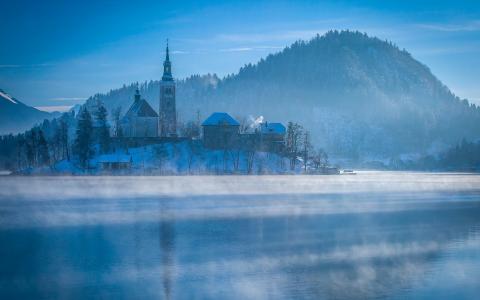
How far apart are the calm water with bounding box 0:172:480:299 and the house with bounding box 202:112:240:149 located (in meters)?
61.4

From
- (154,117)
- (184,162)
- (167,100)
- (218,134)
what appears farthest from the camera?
(167,100)

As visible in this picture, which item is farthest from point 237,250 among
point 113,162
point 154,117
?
point 154,117

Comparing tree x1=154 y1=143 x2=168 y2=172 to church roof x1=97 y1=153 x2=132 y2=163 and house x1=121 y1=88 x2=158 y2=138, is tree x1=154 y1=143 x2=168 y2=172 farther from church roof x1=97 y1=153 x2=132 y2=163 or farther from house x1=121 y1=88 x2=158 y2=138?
house x1=121 y1=88 x2=158 y2=138

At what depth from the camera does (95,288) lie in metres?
25.3

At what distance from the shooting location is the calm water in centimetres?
2559

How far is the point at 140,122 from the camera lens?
428 ft

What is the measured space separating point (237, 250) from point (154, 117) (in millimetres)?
99440

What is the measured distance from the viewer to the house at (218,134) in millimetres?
126062

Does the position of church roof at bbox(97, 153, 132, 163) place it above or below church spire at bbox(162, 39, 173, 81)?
below

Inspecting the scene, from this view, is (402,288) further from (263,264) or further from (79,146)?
(79,146)

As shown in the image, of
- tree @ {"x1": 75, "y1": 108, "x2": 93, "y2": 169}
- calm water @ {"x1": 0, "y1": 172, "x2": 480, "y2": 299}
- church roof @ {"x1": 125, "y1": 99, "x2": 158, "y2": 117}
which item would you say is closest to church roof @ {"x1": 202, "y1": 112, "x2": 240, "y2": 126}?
church roof @ {"x1": 125, "y1": 99, "x2": 158, "y2": 117}

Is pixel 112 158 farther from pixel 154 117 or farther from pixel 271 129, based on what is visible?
pixel 271 129

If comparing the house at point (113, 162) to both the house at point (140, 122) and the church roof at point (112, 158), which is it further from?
the house at point (140, 122)

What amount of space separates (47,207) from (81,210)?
14.1 feet
